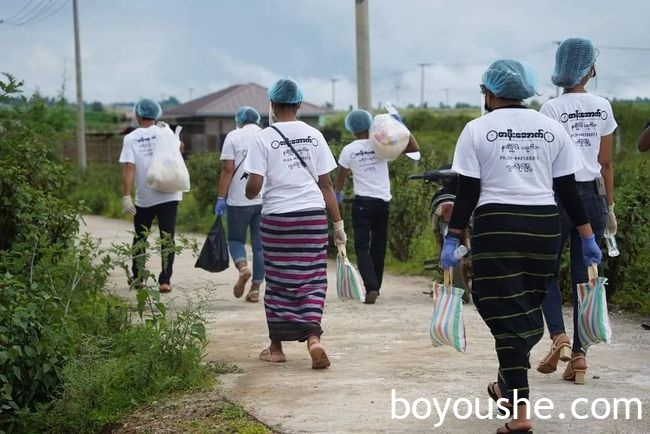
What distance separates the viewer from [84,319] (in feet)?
28.7

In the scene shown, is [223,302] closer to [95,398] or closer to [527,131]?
[95,398]

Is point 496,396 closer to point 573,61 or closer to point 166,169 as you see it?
point 573,61

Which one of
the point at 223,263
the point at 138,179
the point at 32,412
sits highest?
the point at 138,179

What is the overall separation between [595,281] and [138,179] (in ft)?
19.9

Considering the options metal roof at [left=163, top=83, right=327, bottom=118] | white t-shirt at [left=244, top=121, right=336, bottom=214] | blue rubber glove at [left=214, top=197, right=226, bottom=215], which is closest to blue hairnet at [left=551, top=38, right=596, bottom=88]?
white t-shirt at [left=244, top=121, right=336, bottom=214]

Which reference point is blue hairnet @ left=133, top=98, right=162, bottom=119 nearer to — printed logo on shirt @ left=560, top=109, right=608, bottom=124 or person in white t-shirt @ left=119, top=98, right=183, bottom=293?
person in white t-shirt @ left=119, top=98, right=183, bottom=293

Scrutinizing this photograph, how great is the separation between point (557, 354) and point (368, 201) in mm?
4070

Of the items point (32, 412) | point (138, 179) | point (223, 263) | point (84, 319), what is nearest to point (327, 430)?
point (32, 412)

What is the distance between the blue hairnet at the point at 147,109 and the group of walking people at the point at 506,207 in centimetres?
381

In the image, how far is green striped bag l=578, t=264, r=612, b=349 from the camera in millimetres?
6367

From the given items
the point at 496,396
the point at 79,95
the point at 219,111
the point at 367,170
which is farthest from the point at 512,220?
the point at 219,111

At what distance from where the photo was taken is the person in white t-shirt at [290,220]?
7.65 meters

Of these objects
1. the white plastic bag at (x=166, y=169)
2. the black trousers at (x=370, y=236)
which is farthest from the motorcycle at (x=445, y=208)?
the white plastic bag at (x=166, y=169)

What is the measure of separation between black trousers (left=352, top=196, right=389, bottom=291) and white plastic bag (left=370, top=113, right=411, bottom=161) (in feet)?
1.48
